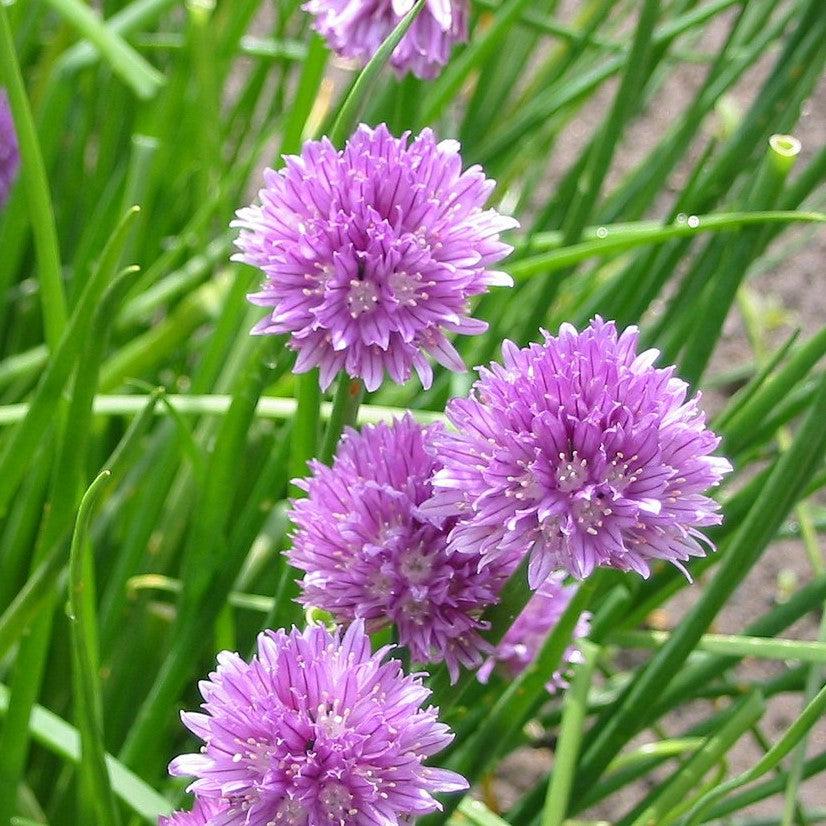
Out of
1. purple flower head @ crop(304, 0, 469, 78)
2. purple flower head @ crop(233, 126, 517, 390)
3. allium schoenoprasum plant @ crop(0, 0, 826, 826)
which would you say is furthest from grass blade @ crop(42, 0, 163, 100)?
purple flower head @ crop(233, 126, 517, 390)

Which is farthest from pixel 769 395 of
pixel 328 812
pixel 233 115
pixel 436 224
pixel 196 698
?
pixel 233 115

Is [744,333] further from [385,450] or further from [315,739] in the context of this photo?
[315,739]

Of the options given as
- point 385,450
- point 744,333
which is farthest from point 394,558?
point 744,333

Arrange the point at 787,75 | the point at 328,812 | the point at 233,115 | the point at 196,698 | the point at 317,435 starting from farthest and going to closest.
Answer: the point at 233,115 < the point at 196,698 < the point at 787,75 < the point at 317,435 < the point at 328,812

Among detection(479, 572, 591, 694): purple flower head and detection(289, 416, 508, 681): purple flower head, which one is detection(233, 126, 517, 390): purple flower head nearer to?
detection(289, 416, 508, 681): purple flower head

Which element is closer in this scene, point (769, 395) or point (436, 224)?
point (436, 224)

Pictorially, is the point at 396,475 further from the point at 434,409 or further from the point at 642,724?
the point at 434,409
